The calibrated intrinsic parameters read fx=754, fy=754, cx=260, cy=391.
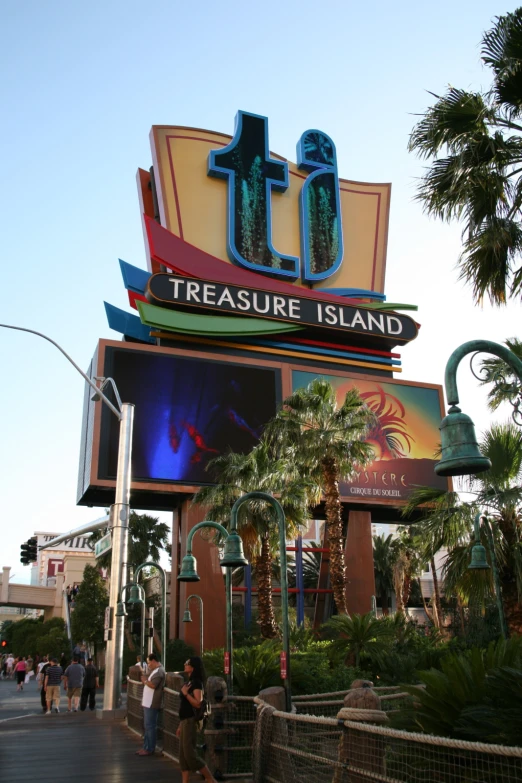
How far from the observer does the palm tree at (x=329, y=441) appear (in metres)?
26.1

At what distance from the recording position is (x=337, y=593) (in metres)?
25.6

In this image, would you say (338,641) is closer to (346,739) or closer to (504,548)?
(504,548)

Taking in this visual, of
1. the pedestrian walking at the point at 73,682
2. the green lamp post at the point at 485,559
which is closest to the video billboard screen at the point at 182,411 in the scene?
the pedestrian walking at the point at 73,682

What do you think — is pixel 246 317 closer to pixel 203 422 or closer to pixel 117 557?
pixel 203 422

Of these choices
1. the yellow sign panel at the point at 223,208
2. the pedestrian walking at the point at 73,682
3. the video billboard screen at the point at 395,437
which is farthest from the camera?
the yellow sign panel at the point at 223,208

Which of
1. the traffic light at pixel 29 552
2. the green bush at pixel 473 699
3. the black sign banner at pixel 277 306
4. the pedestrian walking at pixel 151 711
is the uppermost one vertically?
the black sign banner at pixel 277 306

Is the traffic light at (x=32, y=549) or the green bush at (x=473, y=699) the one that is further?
the traffic light at (x=32, y=549)

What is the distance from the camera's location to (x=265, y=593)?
1077 inches

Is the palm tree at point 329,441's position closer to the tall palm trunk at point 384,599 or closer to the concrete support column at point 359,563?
the concrete support column at point 359,563

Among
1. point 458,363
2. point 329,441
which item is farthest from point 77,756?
point 329,441

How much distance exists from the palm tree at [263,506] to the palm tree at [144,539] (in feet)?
62.3

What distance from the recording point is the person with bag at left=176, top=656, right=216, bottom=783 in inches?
356

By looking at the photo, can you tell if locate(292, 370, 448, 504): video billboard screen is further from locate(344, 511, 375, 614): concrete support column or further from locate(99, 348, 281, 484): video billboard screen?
locate(99, 348, 281, 484): video billboard screen

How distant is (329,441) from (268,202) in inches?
812
